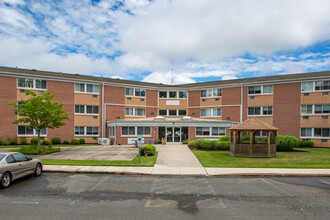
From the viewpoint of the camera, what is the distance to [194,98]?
35781 mm

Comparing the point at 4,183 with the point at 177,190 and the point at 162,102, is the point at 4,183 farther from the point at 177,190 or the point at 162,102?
the point at 162,102

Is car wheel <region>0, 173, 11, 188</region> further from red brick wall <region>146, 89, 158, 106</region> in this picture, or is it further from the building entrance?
red brick wall <region>146, 89, 158, 106</region>

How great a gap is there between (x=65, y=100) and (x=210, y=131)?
19464mm

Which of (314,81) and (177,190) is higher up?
(314,81)

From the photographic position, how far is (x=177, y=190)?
9156 millimetres

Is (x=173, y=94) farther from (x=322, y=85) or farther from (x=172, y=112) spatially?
(x=322, y=85)

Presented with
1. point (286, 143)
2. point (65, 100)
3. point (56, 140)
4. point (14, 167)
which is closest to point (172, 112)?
point (65, 100)

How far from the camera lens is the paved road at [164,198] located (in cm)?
665

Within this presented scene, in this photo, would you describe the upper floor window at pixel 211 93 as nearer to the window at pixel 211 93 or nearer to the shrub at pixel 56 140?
the window at pixel 211 93

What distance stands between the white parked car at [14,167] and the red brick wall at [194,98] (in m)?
26.8

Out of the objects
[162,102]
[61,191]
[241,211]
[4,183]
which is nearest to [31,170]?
[4,183]

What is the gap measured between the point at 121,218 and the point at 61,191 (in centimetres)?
396

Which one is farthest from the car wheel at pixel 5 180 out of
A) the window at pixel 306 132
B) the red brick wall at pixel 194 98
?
the window at pixel 306 132

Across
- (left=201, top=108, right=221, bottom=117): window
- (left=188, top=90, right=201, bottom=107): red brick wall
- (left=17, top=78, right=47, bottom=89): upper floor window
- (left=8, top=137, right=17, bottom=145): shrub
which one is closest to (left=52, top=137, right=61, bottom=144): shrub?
(left=8, top=137, right=17, bottom=145): shrub
